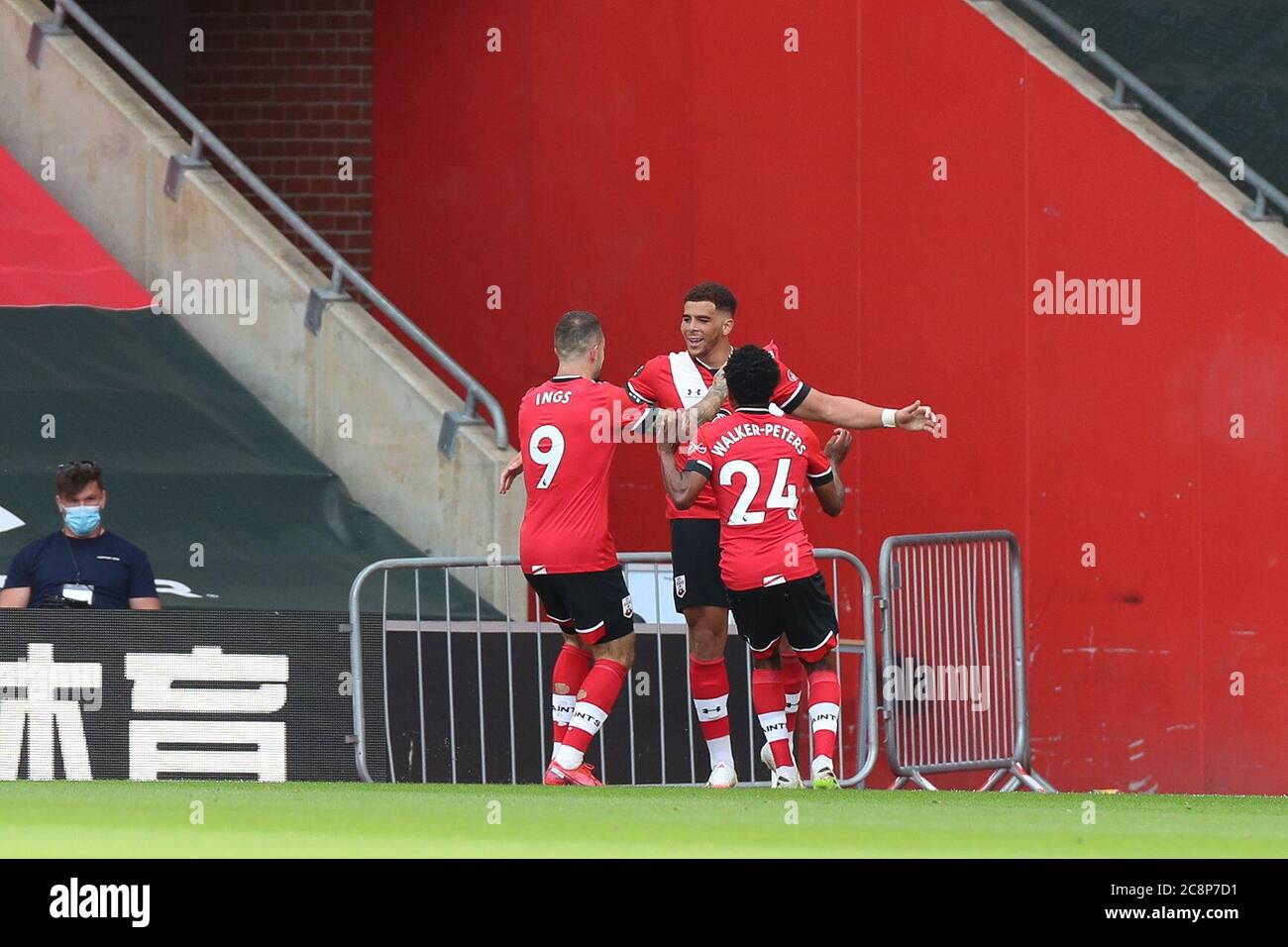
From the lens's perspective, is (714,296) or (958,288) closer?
(714,296)

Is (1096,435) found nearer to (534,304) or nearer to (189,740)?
(534,304)

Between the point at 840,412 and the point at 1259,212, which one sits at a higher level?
the point at 1259,212

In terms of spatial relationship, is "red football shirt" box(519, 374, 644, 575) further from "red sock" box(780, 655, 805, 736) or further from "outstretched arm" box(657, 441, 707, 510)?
"red sock" box(780, 655, 805, 736)

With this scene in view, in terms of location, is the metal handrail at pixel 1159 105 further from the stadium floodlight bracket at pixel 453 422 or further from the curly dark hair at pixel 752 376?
the curly dark hair at pixel 752 376

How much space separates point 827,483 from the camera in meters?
9.98

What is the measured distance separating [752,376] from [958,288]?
14.3ft

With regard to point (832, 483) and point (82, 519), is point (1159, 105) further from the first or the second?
point (82, 519)

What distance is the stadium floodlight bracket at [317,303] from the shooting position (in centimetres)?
1484

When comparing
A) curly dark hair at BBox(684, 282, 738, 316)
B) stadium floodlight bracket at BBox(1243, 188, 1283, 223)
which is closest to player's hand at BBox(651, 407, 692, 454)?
curly dark hair at BBox(684, 282, 738, 316)

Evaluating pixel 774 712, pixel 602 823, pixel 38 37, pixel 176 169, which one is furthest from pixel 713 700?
pixel 38 37

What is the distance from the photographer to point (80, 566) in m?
11.6

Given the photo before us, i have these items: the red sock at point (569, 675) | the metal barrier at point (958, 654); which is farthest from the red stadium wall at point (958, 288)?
the red sock at point (569, 675)
